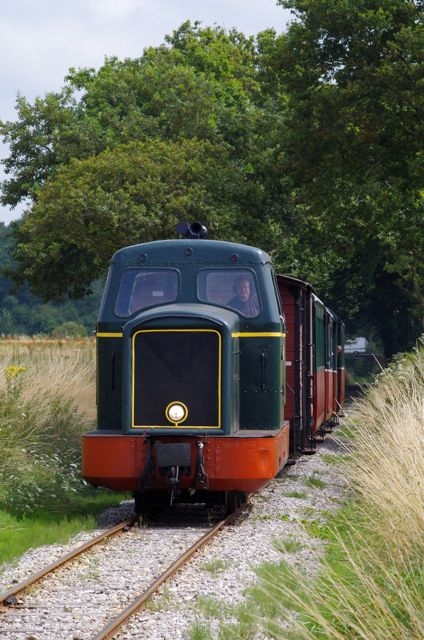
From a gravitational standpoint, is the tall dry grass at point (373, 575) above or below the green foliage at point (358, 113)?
below

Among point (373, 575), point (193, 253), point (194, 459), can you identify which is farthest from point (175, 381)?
point (373, 575)

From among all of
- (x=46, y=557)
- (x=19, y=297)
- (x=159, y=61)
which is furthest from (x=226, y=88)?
(x=19, y=297)

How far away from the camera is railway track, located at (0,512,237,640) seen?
6.97m

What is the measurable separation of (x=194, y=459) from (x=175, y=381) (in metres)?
0.81

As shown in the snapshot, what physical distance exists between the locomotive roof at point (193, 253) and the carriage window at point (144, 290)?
0.50 ft

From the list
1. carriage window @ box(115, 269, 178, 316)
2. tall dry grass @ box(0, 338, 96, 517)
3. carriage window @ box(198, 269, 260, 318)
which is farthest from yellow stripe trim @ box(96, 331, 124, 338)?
tall dry grass @ box(0, 338, 96, 517)

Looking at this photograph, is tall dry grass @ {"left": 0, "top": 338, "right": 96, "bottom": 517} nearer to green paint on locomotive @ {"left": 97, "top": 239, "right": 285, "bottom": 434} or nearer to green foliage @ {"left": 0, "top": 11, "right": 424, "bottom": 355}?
green paint on locomotive @ {"left": 97, "top": 239, "right": 285, "bottom": 434}

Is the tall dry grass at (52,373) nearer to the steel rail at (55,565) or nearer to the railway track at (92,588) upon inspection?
the steel rail at (55,565)

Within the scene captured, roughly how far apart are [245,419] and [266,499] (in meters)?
1.67

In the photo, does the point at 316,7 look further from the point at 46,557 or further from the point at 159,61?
the point at 159,61

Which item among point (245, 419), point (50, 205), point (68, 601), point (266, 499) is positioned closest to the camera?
point (68, 601)

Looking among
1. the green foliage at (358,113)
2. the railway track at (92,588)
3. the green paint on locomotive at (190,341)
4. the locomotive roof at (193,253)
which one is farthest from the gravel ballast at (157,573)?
the green foliage at (358,113)

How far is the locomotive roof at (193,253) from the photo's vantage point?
39.8 feet

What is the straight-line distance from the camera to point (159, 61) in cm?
4712
